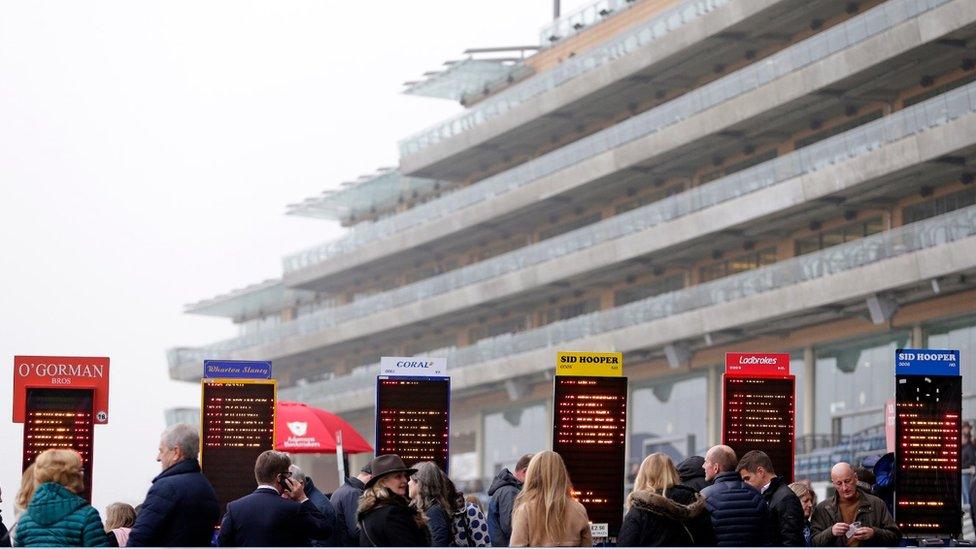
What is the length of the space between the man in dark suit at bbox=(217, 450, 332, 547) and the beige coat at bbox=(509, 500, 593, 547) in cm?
158

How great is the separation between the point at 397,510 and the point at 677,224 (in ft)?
152

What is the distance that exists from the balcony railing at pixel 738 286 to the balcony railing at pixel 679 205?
238 centimetres

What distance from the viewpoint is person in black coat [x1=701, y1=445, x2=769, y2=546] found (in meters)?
14.4

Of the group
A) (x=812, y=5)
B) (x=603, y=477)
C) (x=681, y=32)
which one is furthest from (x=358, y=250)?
(x=603, y=477)

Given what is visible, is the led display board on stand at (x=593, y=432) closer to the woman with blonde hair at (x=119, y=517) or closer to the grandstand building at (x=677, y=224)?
the woman with blonde hair at (x=119, y=517)

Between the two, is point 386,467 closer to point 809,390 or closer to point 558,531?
point 558,531

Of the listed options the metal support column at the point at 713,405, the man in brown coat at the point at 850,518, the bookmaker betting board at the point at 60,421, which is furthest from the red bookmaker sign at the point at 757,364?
the metal support column at the point at 713,405

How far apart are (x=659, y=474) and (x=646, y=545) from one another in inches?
26.1

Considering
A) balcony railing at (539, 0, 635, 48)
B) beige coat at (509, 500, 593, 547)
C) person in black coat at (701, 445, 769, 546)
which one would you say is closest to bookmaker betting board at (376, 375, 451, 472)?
person in black coat at (701, 445, 769, 546)

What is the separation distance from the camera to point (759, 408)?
759 inches

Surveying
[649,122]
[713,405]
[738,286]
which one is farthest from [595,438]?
[649,122]

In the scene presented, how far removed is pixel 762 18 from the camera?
5584cm

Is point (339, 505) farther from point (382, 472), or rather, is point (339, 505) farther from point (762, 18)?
point (762, 18)

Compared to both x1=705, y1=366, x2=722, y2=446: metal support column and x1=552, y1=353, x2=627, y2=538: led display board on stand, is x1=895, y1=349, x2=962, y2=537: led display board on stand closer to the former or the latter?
x1=552, y1=353, x2=627, y2=538: led display board on stand
